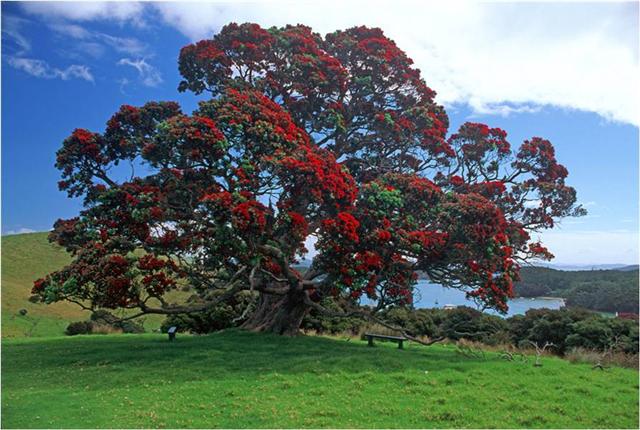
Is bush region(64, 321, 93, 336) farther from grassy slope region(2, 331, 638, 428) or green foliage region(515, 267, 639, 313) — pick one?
green foliage region(515, 267, 639, 313)

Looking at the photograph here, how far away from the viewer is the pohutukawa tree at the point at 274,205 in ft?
52.8

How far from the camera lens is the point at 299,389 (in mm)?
13094

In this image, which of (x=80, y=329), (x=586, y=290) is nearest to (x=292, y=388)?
(x=80, y=329)

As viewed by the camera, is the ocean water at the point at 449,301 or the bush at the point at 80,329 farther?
the bush at the point at 80,329

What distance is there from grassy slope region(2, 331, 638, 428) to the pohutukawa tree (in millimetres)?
2244

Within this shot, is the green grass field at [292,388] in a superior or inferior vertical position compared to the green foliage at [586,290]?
inferior

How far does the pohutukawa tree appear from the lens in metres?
16.1

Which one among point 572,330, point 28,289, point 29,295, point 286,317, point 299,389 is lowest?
point 299,389

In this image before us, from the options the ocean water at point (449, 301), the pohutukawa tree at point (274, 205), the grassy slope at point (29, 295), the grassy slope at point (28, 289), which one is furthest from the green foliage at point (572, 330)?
the grassy slope at point (28, 289)

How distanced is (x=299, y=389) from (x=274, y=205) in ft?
22.7

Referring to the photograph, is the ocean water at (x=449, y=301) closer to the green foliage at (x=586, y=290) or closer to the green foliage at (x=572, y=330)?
the green foliage at (x=572, y=330)

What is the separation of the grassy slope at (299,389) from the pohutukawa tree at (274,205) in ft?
7.36

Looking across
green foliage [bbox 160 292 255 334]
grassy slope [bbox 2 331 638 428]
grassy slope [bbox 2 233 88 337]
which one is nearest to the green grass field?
grassy slope [bbox 2 331 638 428]

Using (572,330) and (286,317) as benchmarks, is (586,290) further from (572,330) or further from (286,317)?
(286,317)
